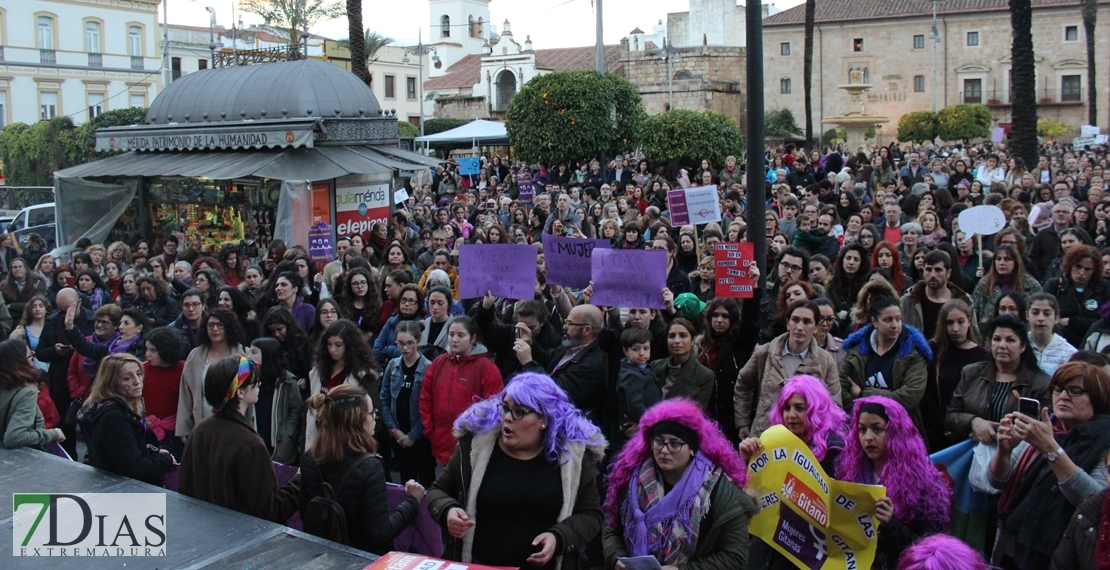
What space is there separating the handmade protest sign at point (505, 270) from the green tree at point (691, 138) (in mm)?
13278

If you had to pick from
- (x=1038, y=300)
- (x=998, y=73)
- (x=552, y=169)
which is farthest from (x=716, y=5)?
(x=1038, y=300)

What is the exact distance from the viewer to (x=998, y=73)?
59562 millimetres

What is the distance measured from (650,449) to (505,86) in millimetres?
67252

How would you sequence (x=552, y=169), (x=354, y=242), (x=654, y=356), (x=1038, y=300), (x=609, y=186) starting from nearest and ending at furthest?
(x=1038, y=300) < (x=654, y=356) < (x=354, y=242) < (x=609, y=186) < (x=552, y=169)

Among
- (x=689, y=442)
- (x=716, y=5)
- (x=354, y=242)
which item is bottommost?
(x=689, y=442)

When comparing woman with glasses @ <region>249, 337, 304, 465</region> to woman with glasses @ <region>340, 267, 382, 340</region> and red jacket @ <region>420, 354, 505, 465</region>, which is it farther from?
woman with glasses @ <region>340, 267, 382, 340</region>

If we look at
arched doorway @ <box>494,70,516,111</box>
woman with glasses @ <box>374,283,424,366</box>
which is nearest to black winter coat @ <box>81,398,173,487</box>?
woman with glasses @ <box>374,283,424,366</box>

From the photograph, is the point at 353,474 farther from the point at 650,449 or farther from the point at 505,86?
the point at 505,86

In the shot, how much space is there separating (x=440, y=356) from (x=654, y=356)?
1.48 metres

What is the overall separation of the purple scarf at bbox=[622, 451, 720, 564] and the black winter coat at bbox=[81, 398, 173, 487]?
2.72 m

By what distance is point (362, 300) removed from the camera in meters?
8.45

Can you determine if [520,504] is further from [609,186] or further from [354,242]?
[609,186]

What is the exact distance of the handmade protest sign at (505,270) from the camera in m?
7.71

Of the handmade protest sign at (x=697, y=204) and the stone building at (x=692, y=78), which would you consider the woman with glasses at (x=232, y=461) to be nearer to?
the handmade protest sign at (x=697, y=204)
